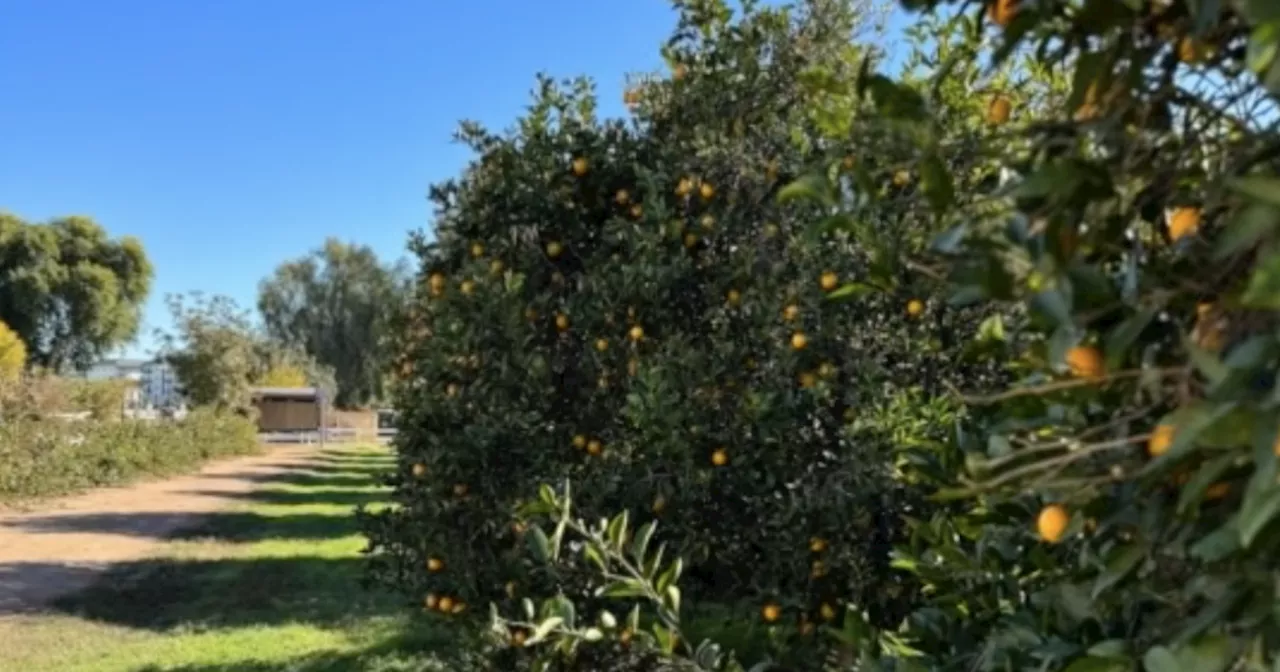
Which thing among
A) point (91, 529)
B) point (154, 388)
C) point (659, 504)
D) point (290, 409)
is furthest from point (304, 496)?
point (290, 409)

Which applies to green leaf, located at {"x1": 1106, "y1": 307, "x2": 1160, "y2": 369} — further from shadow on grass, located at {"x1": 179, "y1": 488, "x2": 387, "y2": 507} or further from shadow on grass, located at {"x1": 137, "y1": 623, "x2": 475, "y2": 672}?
shadow on grass, located at {"x1": 179, "y1": 488, "x2": 387, "y2": 507}

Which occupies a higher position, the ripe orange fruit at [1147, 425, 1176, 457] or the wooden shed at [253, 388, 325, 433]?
the wooden shed at [253, 388, 325, 433]

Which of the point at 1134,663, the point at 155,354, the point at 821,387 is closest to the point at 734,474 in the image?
the point at 821,387

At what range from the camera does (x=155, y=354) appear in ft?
125

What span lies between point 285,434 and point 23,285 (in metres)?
12.2

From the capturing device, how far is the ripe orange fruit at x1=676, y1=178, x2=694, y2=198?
13.1 feet

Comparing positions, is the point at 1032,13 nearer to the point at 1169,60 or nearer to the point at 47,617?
the point at 1169,60

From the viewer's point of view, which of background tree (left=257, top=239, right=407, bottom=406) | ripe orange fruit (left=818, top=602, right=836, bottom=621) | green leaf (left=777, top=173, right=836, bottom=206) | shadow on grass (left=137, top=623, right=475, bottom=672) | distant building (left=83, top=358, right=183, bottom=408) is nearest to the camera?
green leaf (left=777, top=173, right=836, bottom=206)

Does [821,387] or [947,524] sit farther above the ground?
[821,387]

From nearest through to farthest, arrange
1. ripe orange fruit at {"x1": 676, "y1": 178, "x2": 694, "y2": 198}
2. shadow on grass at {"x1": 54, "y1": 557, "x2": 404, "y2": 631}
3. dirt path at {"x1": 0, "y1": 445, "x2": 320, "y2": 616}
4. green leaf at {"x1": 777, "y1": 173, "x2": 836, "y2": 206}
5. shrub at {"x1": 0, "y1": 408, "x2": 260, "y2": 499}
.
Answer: green leaf at {"x1": 777, "y1": 173, "x2": 836, "y2": 206} → ripe orange fruit at {"x1": 676, "y1": 178, "x2": 694, "y2": 198} → shadow on grass at {"x1": 54, "y1": 557, "x2": 404, "y2": 631} → dirt path at {"x1": 0, "y1": 445, "x2": 320, "y2": 616} → shrub at {"x1": 0, "y1": 408, "x2": 260, "y2": 499}

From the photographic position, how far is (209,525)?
1803cm

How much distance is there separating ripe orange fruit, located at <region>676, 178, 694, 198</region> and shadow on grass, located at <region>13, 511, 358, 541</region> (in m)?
12.8

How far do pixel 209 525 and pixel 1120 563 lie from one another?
18.5 meters

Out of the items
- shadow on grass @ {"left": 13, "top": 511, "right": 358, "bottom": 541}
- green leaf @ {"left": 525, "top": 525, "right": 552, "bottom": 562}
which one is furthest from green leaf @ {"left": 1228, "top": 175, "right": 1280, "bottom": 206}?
shadow on grass @ {"left": 13, "top": 511, "right": 358, "bottom": 541}
